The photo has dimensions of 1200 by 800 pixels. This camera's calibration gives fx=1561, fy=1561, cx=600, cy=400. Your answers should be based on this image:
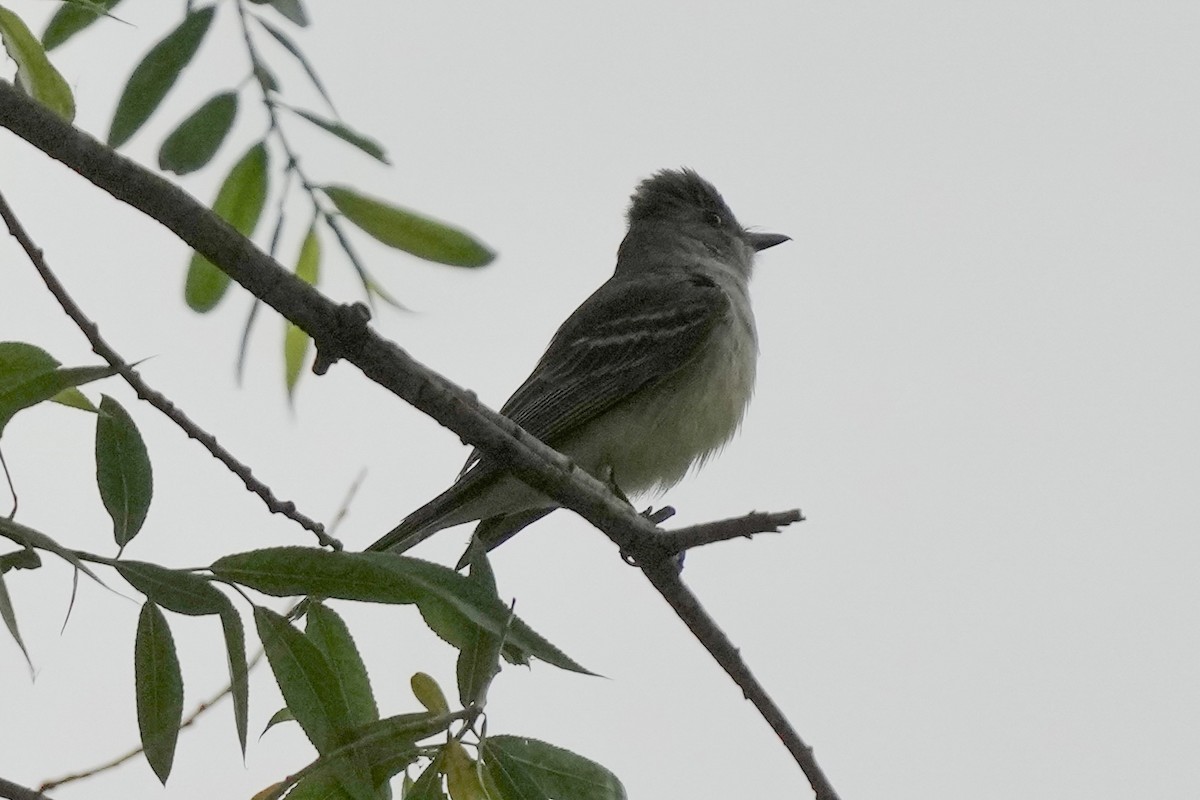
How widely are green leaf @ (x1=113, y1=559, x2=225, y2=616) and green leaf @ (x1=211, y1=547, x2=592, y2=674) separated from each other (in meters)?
0.03

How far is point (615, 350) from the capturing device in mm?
5500

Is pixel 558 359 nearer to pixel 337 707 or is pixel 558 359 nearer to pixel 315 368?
pixel 315 368

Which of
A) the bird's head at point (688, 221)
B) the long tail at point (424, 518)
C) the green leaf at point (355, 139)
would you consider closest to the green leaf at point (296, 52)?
the green leaf at point (355, 139)

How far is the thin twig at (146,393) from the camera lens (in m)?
2.26

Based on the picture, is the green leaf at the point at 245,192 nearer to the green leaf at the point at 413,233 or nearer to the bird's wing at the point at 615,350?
the green leaf at the point at 413,233

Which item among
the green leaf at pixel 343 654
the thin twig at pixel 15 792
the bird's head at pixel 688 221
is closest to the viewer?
the thin twig at pixel 15 792

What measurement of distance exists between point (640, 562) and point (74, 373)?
4.54 ft

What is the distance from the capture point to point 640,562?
3090 millimetres

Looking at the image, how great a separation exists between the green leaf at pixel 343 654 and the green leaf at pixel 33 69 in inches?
34.3

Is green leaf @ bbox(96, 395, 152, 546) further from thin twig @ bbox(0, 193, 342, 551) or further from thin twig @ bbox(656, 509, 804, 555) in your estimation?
thin twig @ bbox(656, 509, 804, 555)

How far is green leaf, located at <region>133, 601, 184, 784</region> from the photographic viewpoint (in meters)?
1.97

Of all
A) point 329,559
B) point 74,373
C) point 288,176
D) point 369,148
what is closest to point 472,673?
point 329,559

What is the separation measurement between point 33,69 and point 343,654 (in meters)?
1.03

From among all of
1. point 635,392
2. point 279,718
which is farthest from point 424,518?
point 279,718
